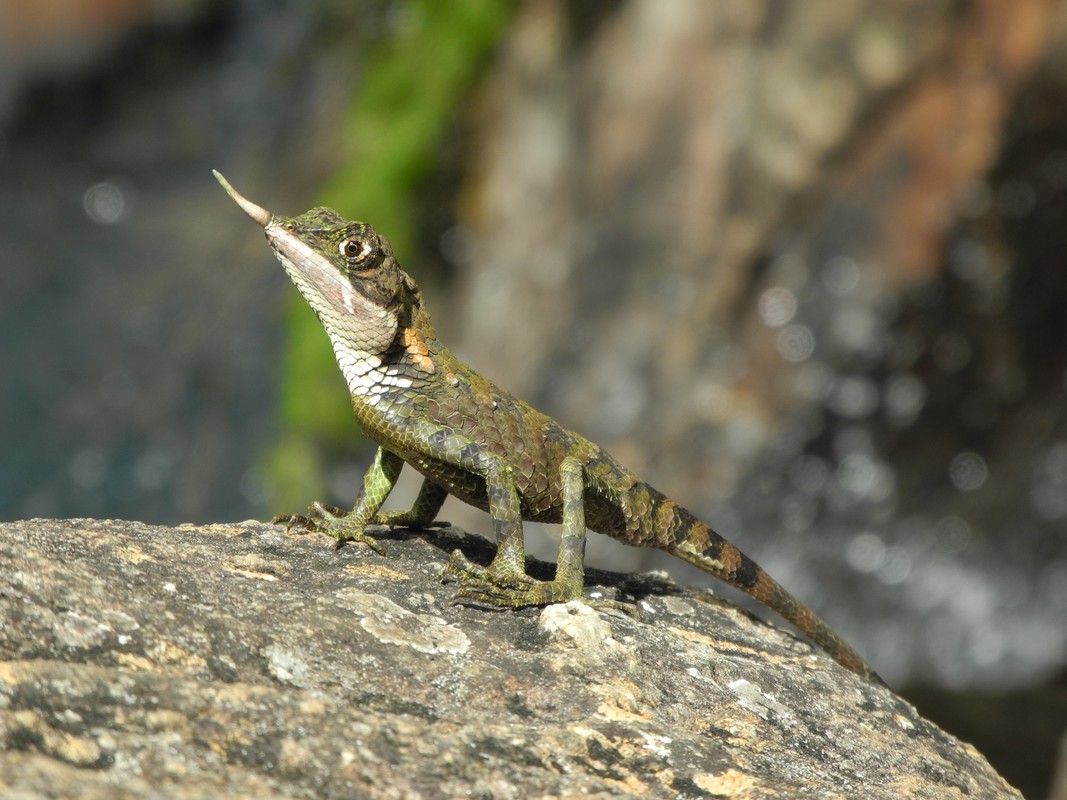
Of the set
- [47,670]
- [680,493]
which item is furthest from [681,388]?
[47,670]

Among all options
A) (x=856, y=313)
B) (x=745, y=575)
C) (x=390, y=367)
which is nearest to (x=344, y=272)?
(x=390, y=367)

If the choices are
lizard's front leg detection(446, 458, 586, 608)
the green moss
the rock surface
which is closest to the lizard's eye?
lizard's front leg detection(446, 458, 586, 608)

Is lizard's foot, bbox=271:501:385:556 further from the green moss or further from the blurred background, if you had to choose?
the green moss

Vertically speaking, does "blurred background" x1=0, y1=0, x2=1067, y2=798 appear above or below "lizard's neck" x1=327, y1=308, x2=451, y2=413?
above

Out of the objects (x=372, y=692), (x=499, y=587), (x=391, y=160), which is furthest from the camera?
(x=391, y=160)

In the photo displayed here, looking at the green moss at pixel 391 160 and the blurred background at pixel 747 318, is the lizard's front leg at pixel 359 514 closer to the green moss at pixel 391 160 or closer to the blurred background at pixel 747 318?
the blurred background at pixel 747 318

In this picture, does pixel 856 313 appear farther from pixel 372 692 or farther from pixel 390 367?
pixel 372 692

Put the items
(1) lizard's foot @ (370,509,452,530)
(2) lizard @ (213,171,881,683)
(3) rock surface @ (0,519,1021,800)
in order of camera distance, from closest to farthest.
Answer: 1. (3) rock surface @ (0,519,1021,800)
2. (2) lizard @ (213,171,881,683)
3. (1) lizard's foot @ (370,509,452,530)
